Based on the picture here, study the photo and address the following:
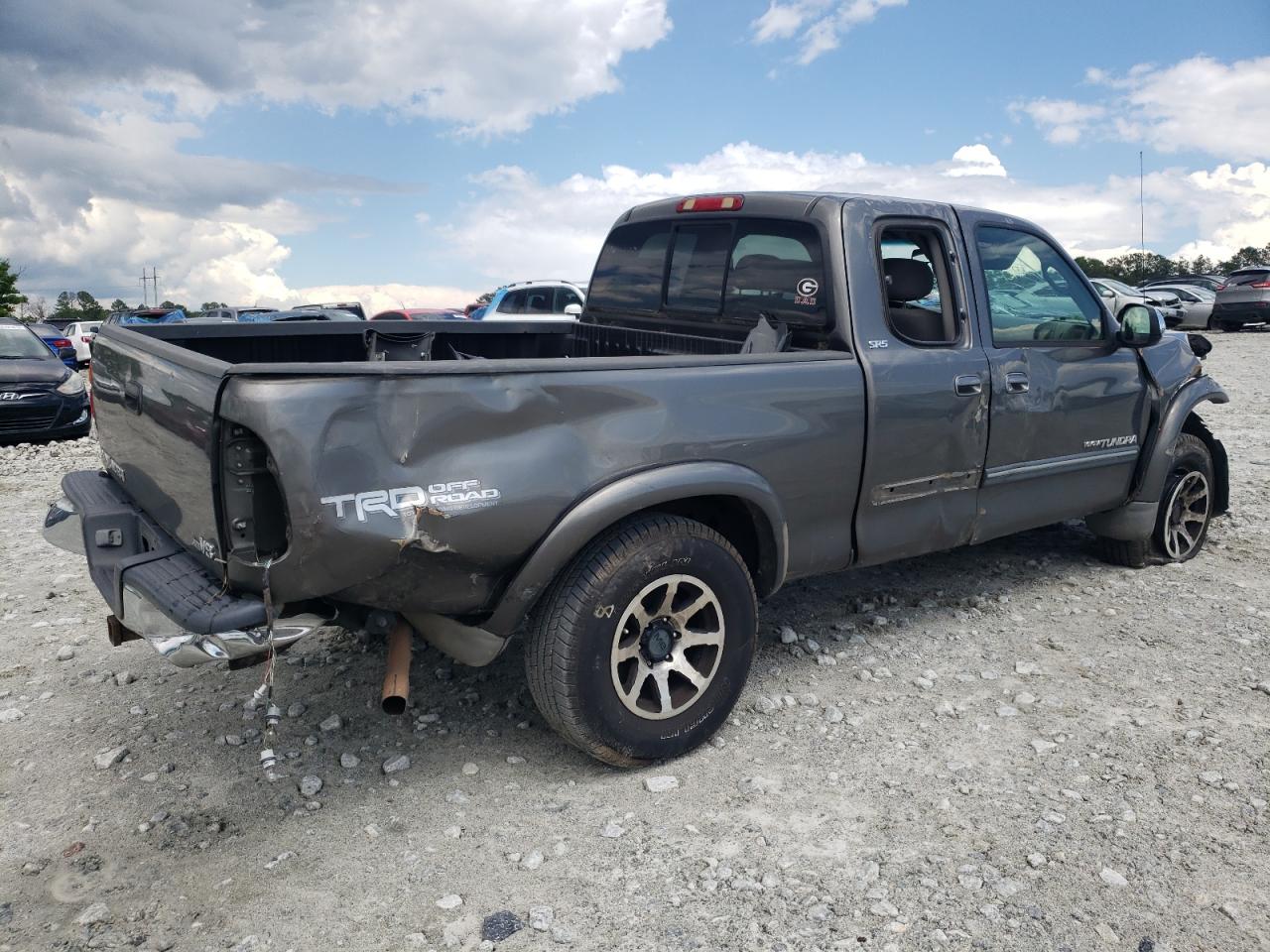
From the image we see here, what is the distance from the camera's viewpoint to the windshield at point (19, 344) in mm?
10867

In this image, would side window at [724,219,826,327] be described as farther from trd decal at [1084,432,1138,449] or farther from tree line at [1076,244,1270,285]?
tree line at [1076,244,1270,285]

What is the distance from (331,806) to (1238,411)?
37.5 feet

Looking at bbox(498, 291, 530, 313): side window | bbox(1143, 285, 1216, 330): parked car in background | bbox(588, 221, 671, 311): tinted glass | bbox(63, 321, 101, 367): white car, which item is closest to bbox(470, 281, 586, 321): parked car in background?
bbox(498, 291, 530, 313): side window

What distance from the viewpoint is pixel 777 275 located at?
4.05 m

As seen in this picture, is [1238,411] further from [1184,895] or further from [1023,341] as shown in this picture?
[1184,895]

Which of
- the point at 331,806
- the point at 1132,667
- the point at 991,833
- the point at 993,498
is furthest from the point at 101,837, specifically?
the point at 1132,667

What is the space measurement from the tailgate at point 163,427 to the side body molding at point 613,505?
34.3 inches

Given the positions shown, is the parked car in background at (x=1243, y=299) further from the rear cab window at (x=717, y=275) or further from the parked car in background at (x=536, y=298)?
the rear cab window at (x=717, y=275)

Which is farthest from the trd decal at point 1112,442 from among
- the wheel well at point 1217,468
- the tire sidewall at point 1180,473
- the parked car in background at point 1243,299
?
the parked car in background at point 1243,299

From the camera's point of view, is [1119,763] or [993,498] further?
[993,498]

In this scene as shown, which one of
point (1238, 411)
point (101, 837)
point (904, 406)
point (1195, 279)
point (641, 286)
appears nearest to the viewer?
point (101, 837)

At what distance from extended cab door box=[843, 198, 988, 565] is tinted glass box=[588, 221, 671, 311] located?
43.4 inches

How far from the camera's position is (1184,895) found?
8.82 ft

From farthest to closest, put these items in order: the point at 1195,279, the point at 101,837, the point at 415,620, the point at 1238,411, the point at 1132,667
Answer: the point at 1195,279 < the point at 1238,411 < the point at 1132,667 < the point at 415,620 < the point at 101,837
